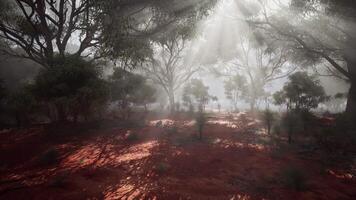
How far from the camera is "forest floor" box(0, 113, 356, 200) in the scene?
726cm

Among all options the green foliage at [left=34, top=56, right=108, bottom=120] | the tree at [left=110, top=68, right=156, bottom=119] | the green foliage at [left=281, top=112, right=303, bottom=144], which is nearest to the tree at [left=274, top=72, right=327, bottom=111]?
the green foliage at [left=281, top=112, right=303, bottom=144]

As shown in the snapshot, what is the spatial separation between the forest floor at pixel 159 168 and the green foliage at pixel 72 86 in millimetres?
2075

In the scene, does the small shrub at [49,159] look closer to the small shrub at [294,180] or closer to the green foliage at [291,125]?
the small shrub at [294,180]

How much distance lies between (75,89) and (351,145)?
44.4 feet

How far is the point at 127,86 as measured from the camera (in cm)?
2400

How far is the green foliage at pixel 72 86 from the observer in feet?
41.8

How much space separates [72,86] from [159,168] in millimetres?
7113

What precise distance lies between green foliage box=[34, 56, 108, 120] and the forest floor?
2.07 meters

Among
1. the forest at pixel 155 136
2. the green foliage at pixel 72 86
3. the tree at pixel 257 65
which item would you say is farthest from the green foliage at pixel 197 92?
the green foliage at pixel 72 86

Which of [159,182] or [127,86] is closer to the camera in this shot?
[159,182]

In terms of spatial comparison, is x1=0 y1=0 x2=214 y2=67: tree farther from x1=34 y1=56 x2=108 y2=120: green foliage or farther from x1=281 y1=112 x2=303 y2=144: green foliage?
x1=281 y1=112 x2=303 y2=144: green foliage

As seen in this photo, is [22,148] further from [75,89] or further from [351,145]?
[351,145]

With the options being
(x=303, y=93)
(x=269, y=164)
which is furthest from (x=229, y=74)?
(x=269, y=164)

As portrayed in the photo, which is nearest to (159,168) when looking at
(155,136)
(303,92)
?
(155,136)
